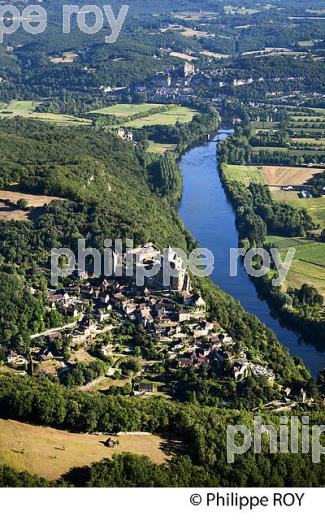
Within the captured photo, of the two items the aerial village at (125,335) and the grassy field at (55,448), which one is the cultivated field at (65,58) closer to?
the aerial village at (125,335)

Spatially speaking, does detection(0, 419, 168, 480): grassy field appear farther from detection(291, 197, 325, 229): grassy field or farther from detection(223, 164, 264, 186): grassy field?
detection(223, 164, 264, 186): grassy field

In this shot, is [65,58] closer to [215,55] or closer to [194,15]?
[215,55]

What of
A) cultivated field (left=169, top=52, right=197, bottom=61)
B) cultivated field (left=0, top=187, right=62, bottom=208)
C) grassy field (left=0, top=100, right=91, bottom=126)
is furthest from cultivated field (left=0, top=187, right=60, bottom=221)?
cultivated field (left=169, top=52, right=197, bottom=61)

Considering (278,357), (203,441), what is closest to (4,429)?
(203,441)

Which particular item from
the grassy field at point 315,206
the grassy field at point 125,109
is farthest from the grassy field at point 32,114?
the grassy field at point 315,206

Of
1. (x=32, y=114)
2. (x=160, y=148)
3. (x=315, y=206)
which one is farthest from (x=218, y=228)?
(x=32, y=114)

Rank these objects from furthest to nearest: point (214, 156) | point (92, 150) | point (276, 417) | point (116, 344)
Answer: point (214, 156)
point (92, 150)
point (116, 344)
point (276, 417)

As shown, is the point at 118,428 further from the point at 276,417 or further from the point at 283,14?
the point at 283,14
